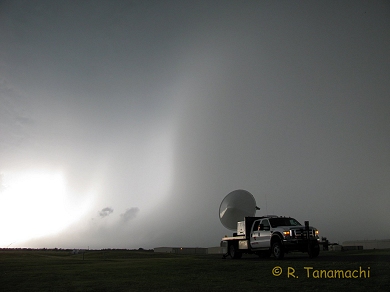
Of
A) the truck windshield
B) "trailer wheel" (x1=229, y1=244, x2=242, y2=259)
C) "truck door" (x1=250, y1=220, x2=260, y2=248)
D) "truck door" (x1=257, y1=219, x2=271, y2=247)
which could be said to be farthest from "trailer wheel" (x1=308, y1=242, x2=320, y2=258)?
"trailer wheel" (x1=229, y1=244, x2=242, y2=259)

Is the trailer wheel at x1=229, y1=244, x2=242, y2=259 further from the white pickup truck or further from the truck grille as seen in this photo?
the truck grille

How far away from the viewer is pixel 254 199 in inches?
1282

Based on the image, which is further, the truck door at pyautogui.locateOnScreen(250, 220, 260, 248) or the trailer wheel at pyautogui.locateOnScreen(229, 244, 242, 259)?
the trailer wheel at pyautogui.locateOnScreen(229, 244, 242, 259)

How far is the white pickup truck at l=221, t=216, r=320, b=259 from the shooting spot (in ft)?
70.8

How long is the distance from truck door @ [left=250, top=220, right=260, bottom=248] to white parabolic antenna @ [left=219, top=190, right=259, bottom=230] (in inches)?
256

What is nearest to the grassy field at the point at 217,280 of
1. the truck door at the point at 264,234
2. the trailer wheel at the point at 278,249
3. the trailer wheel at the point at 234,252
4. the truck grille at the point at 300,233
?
the trailer wheel at the point at 278,249

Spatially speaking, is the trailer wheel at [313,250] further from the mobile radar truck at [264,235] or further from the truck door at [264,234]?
the truck door at [264,234]

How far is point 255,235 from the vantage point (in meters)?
24.9

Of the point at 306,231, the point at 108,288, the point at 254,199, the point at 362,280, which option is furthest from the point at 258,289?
the point at 254,199

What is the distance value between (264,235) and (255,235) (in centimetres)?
113

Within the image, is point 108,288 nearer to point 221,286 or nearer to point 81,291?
point 81,291

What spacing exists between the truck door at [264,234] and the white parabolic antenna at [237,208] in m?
7.35

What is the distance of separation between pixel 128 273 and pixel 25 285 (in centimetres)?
401

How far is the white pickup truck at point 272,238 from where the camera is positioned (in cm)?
2159
